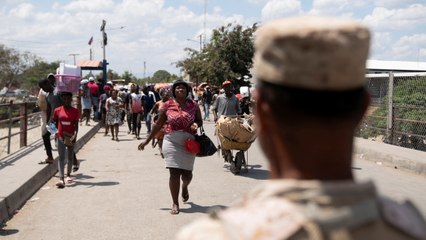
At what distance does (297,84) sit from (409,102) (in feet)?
42.6

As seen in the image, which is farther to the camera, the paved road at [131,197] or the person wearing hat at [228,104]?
the person wearing hat at [228,104]

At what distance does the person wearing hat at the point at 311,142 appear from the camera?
1.20 m

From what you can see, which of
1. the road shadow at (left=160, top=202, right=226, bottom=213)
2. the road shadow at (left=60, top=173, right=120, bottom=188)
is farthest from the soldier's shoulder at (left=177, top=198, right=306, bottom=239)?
the road shadow at (left=60, top=173, right=120, bottom=188)

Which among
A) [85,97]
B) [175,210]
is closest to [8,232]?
[175,210]

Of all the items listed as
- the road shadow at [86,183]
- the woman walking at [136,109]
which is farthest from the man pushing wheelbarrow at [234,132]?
the woman walking at [136,109]

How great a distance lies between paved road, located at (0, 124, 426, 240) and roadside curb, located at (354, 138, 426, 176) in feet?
0.93

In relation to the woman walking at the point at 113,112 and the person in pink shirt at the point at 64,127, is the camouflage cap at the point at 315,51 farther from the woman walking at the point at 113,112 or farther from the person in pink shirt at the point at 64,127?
the woman walking at the point at 113,112

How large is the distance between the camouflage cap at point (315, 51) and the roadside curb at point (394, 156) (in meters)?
9.83

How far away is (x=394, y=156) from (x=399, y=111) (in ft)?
8.82

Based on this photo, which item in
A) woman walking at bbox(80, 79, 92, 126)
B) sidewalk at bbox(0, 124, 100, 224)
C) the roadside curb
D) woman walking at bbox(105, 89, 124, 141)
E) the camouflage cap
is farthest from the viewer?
woman walking at bbox(80, 79, 92, 126)

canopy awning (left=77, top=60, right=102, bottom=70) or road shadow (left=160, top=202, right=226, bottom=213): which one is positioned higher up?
canopy awning (left=77, top=60, right=102, bottom=70)

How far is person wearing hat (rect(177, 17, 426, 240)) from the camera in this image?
120cm

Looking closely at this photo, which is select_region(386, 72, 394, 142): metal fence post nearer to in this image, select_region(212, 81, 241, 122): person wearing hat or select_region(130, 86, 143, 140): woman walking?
select_region(212, 81, 241, 122): person wearing hat

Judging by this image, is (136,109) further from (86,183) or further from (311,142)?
(311,142)
